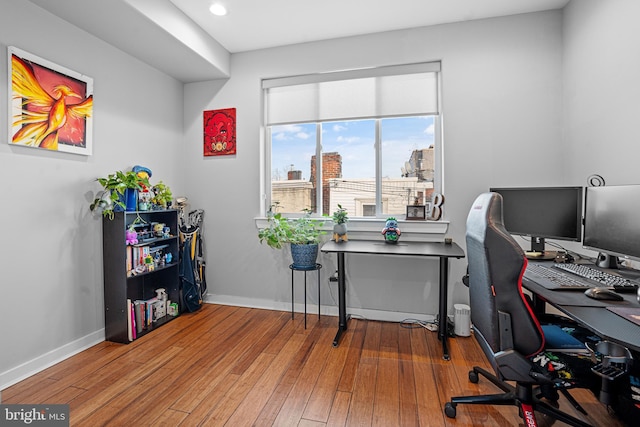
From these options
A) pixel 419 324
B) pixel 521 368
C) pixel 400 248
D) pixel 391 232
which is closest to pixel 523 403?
pixel 521 368

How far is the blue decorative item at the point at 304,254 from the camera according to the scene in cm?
292

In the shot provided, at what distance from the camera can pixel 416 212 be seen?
118 inches

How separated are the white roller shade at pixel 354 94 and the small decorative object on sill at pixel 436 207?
82 cm

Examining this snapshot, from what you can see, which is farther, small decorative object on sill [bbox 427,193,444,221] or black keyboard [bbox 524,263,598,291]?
small decorative object on sill [bbox 427,193,444,221]

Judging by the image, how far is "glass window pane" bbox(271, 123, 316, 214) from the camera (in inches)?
132

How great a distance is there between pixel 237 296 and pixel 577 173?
11.2ft

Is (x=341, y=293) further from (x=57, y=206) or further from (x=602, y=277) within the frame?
(x=57, y=206)

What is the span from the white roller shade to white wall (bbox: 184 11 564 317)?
0.32ft

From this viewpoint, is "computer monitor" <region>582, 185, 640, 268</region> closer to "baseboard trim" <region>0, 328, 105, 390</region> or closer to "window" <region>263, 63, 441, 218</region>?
"window" <region>263, 63, 441, 218</region>

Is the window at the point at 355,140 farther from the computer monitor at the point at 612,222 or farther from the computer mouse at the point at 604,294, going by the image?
the computer mouse at the point at 604,294

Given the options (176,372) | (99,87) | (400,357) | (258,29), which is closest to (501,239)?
(400,357)

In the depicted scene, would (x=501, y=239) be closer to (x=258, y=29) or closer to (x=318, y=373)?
(x=318, y=373)

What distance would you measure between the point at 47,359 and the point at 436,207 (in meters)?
3.30

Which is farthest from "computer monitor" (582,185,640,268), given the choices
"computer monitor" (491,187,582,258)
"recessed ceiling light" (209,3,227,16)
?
"recessed ceiling light" (209,3,227,16)
